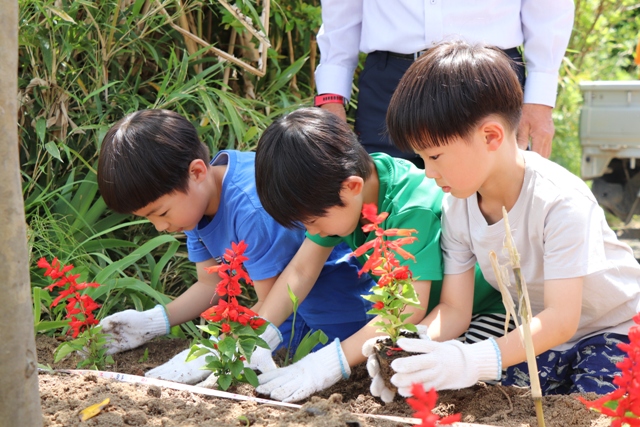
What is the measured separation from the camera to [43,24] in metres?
3.09

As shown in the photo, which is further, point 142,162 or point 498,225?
point 142,162

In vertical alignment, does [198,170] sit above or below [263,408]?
above

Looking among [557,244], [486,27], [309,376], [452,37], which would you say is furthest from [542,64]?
[309,376]

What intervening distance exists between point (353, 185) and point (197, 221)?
636mm

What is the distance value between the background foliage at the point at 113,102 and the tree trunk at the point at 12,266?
127 cm

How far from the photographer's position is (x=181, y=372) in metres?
2.21

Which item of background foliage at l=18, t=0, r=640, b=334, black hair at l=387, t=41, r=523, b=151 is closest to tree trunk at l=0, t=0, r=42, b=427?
black hair at l=387, t=41, r=523, b=151

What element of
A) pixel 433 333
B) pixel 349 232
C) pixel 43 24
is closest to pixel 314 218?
pixel 349 232

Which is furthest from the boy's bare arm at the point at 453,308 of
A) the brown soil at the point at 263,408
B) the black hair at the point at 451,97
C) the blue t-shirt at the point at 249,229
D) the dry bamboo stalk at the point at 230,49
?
the dry bamboo stalk at the point at 230,49

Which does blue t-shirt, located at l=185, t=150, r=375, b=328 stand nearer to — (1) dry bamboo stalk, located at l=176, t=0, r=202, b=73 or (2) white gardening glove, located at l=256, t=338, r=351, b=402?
(2) white gardening glove, located at l=256, t=338, r=351, b=402

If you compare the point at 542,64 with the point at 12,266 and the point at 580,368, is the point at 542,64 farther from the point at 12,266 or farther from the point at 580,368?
the point at 12,266

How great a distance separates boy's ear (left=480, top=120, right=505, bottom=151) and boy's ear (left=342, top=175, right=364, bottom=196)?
16.2 inches

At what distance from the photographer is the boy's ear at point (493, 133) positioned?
6.02ft

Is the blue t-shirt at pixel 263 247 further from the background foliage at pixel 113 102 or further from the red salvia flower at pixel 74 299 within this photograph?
the red salvia flower at pixel 74 299
